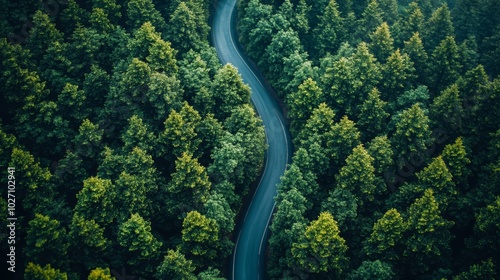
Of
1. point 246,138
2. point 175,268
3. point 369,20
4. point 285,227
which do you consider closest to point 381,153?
point 285,227

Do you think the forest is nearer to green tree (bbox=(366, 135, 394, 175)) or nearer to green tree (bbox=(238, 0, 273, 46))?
green tree (bbox=(366, 135, 394, 175))

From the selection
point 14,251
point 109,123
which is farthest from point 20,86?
point 14,251

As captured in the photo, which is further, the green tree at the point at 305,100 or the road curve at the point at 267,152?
the green tree at the point at 305,100

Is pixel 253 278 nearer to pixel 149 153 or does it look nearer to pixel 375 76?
pixel 149 153

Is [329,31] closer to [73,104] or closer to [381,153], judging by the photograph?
[381,153]

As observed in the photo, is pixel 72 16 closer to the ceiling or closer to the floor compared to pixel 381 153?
closer to the floor

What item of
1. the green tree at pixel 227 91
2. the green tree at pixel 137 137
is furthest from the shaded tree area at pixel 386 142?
the green tree at pixel 137 137

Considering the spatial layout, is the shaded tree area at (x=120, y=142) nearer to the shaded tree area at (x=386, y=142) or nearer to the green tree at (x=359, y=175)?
the shaded tree area at (x=386, y=142)
